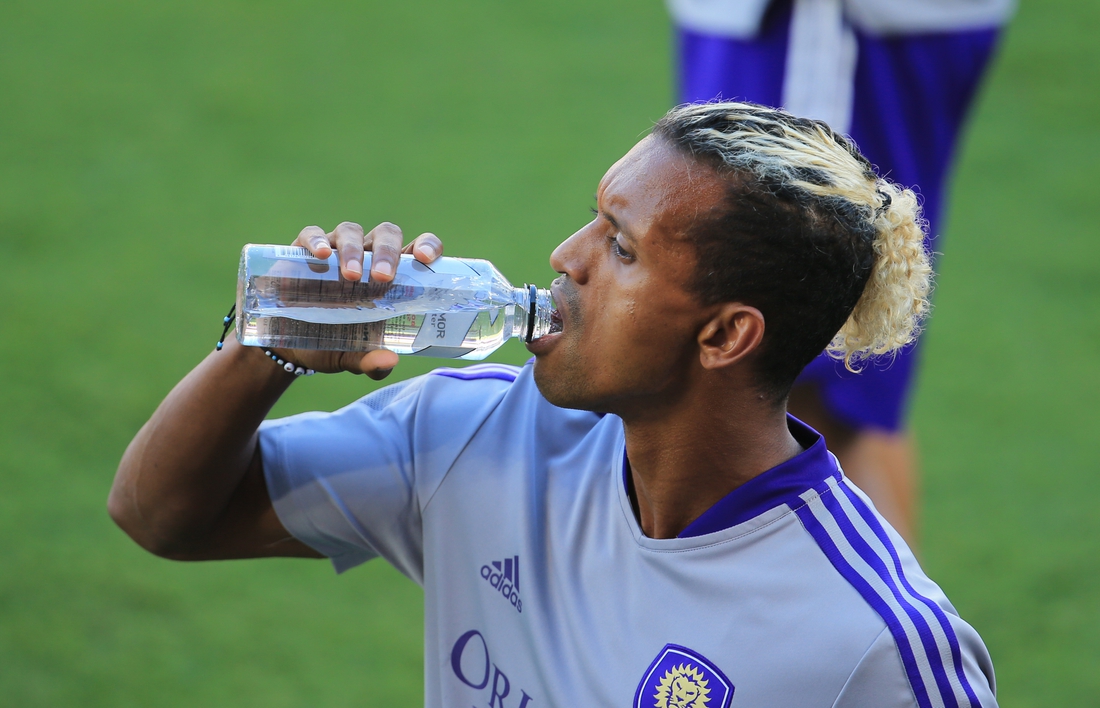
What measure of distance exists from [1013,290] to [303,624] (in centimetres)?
430

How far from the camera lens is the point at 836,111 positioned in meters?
3.42

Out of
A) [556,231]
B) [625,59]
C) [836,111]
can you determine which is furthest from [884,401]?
[625,59]

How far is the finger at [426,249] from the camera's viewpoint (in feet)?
6.74

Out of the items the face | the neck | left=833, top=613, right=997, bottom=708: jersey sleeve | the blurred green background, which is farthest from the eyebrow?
the blurred green background

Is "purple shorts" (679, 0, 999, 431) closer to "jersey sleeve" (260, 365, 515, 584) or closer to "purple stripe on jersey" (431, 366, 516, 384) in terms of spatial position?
"purple stripe on jersey" (431, 366, 516, 384)

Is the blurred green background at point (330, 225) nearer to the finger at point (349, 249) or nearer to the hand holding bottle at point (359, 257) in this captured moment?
the hand holding bottle at point (359, 257)

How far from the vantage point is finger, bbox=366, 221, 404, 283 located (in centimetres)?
196

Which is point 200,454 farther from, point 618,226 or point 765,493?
point 765,493

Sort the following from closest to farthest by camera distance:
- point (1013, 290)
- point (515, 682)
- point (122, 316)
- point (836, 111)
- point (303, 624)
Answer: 1. point (515, 682)
2. point (836, 111)
3. point (303, 624)
4. point (122, 316)
5. point (1013, 290)

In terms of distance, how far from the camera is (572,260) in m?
2.00

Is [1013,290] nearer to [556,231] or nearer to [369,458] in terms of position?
[556,231]

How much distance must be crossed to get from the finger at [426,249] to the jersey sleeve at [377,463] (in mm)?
310

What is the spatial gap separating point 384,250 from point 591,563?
2.13 feet

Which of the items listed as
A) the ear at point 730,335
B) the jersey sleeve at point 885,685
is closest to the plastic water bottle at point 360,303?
the ear at point 730,335
